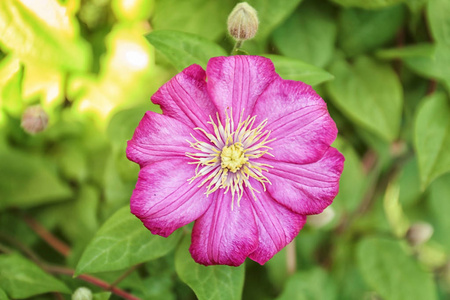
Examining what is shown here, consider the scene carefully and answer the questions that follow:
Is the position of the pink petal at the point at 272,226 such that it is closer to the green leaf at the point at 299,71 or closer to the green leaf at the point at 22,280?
the green leaf at the point at 299,71

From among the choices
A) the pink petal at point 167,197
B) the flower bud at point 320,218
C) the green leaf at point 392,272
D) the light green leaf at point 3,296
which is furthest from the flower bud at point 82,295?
the green leaf at point 392,272

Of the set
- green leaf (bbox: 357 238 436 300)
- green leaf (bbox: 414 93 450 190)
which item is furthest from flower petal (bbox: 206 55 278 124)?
green leaf (bbox: 357 238 436 300)

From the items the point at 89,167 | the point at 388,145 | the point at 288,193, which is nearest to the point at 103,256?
the point at 288,193

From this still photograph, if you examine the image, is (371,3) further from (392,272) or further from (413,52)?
(392,272)

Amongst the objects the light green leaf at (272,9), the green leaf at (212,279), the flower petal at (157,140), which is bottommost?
the green leaf at (212,279)

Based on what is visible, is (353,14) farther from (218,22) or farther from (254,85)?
(254,85)

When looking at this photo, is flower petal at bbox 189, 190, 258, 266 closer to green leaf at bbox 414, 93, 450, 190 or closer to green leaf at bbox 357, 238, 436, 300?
green leaf at bbox 414, 93, 450, 190
